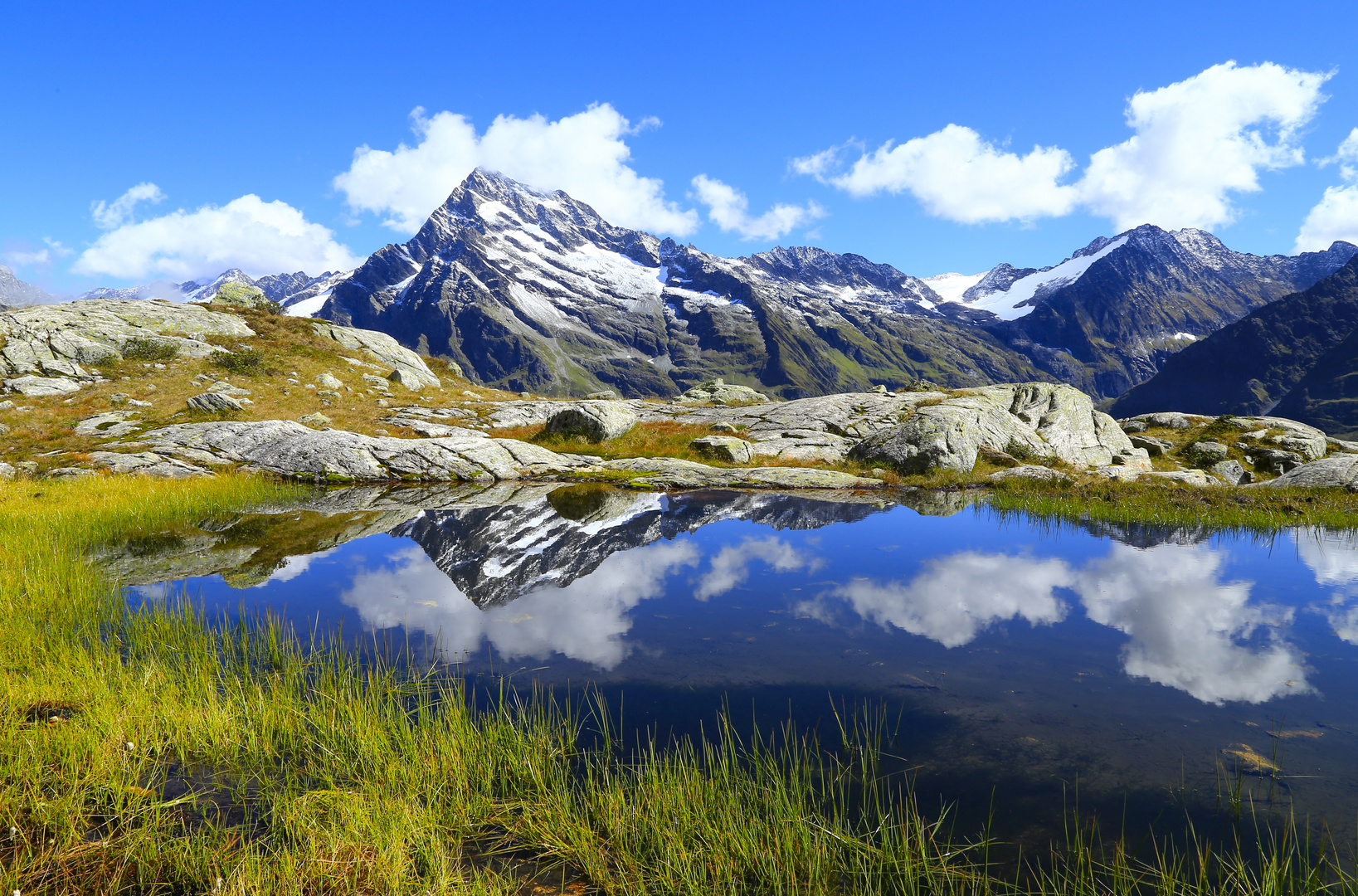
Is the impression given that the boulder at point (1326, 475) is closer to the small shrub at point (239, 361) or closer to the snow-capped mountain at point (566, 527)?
the snow-capped mountain at point (566, 527)

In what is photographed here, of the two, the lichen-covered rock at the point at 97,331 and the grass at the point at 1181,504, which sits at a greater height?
the lichen-covered rock at the point at 97,331

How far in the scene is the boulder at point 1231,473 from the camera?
35000 mm

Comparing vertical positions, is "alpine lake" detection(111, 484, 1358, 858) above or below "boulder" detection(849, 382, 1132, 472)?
below

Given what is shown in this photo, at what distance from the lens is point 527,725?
26.0 feet

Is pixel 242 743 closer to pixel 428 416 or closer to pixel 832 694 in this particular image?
pixel 832 694

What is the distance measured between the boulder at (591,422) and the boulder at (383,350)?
736 inches

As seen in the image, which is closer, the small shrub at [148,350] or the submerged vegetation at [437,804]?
the submerged vegetation at [437,804]

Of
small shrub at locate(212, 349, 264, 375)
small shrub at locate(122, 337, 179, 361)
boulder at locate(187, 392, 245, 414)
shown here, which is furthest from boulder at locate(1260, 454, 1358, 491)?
small shrub at locate(122, 337, 179, 361)

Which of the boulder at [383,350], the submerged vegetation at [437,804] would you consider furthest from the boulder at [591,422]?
the submerged vegetation at [437,804]

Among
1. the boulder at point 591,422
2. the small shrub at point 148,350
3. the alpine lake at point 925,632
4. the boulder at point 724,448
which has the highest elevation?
the small shrub at point 148,350

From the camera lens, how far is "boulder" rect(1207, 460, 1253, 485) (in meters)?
35.0

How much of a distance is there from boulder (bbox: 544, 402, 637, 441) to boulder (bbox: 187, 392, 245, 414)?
19.2 metres

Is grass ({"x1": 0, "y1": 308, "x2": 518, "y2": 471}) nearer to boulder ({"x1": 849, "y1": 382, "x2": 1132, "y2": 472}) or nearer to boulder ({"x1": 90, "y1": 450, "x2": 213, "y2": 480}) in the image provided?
boulder ({"x1": 90, "y1": 450, "x2": 213, "y2": 480})

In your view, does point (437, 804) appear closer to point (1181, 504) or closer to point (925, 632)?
point (925, 632)
